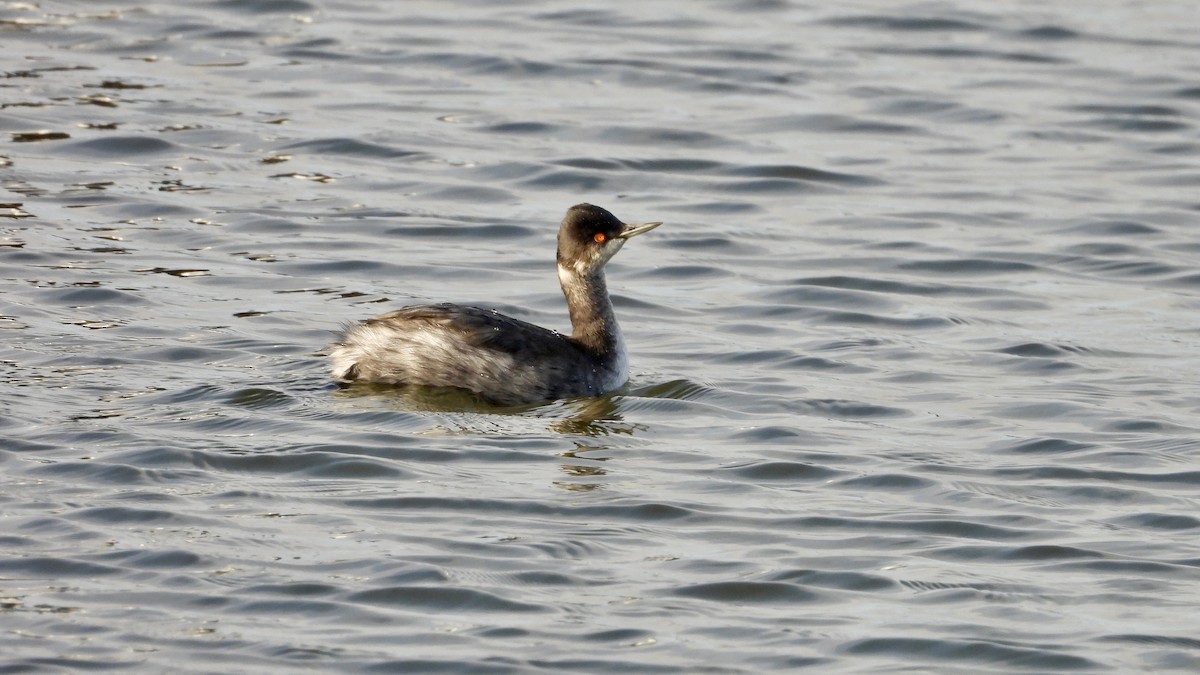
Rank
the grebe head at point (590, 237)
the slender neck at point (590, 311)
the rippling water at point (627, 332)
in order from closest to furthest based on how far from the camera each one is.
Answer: the rippling water at point (627, 332) < the slender neck at point (590, 311) < the grebe head at point (590, 237)

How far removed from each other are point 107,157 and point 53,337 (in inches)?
161

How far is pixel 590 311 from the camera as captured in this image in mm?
10359

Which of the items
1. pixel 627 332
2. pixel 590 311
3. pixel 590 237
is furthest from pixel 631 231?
pixel 627 332

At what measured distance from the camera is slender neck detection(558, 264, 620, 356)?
1011 centimetres

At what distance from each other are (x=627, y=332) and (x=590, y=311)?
3.07 feet

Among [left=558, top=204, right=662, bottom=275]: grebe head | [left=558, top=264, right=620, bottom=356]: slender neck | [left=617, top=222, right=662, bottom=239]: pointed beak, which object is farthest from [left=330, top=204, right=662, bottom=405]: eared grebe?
[left=617, top=222, right=662, bottom=239]: pointed beak

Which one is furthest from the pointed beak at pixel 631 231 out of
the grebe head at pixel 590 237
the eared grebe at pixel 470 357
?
the eared grebe at pixel 470 357

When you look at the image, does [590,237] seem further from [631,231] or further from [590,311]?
[590,311]

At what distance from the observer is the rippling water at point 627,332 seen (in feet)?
22.5

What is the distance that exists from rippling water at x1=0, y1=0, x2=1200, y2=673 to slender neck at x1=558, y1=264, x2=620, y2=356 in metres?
0.34

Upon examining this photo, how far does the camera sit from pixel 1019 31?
18.4 meters

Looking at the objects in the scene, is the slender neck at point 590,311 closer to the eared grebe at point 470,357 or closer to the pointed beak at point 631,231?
the eared grebe at point 470,357

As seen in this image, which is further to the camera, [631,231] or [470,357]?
[631,231]

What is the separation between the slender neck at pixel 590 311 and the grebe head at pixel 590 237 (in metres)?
0.05
